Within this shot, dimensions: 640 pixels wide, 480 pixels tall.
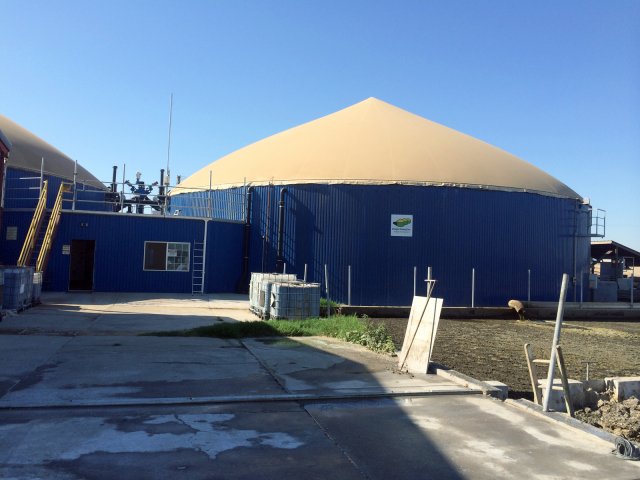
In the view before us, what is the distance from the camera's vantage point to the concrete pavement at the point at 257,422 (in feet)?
15.9

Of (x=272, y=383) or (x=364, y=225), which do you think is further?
(x=364, y=225)

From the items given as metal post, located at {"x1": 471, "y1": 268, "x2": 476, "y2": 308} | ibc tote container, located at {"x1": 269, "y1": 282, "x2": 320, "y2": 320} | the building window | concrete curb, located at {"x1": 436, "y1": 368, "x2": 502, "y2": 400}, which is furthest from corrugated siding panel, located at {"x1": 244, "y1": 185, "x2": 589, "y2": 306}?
concrete curb, located at {"x1": 436, "y1": 368, "x2": 502, "y2": 400}

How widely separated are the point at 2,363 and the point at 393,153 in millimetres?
20293

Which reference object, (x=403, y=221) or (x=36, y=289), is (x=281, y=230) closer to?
(x=403, y=221)

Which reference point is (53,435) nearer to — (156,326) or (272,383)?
(272,383)

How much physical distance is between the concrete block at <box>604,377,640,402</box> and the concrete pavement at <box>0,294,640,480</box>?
282 cm

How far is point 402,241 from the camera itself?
23.8 metres

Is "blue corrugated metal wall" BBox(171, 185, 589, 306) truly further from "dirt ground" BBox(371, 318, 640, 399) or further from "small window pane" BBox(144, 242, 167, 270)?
"small window pane" BBox(144, 242, 167, 270)

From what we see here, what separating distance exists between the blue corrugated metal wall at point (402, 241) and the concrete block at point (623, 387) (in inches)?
571

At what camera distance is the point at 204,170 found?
113 ft

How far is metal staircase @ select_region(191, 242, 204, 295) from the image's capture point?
2378cm

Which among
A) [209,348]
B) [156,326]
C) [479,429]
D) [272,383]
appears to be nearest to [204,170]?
[156,326]

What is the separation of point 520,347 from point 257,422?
9.88m

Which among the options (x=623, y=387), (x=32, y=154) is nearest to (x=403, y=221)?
(x=623, y=387)
